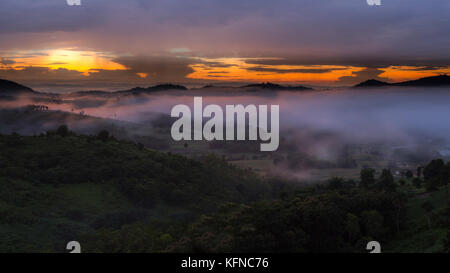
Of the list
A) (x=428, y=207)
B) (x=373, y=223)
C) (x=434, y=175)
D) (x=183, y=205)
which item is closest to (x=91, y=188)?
(x=183, y=205)

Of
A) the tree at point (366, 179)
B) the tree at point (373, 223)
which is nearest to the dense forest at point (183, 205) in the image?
the tree at point (373, 223)

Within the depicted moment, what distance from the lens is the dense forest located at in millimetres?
28578

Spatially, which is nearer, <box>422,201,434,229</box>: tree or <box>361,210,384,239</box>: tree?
<box>361,210,384,239</box>: tree

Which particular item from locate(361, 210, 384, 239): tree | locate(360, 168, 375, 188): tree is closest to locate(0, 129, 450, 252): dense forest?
locate(361, 210, 384, 239): tree

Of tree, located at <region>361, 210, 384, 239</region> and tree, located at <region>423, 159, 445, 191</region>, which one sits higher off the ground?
tree, located at <region>423, 159, 445, 191</region>

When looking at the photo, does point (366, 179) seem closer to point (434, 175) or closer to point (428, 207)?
point (434, 175)

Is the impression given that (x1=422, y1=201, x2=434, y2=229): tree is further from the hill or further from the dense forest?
the hill

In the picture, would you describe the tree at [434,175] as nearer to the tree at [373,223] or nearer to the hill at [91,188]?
the tree at [373,223]

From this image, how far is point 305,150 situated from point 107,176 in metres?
85.4

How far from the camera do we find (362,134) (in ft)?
472

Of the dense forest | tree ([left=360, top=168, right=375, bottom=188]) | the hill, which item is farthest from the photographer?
tree ([left=360, top=168, right=375, bottom=188])

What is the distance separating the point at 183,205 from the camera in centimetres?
7000
